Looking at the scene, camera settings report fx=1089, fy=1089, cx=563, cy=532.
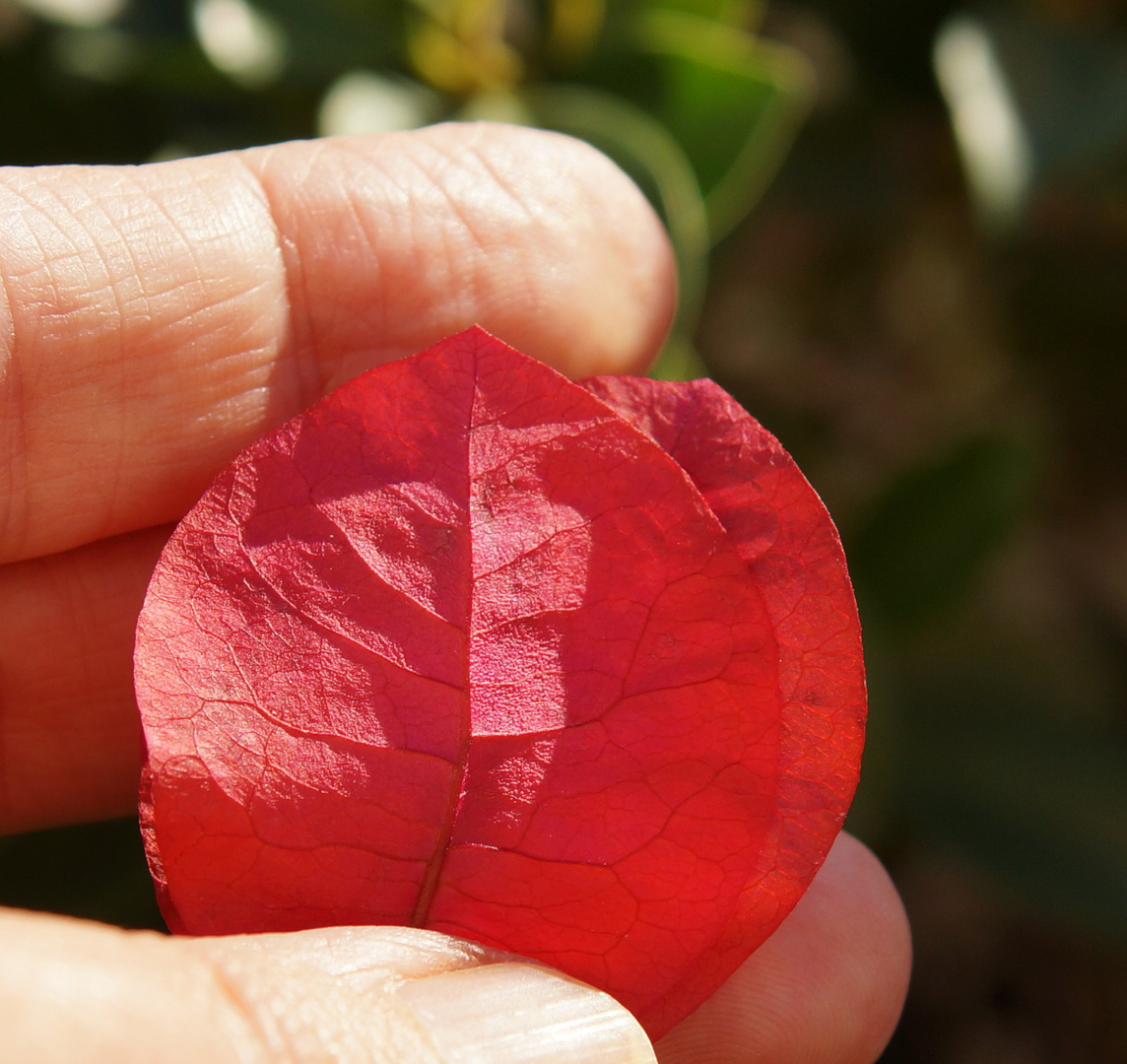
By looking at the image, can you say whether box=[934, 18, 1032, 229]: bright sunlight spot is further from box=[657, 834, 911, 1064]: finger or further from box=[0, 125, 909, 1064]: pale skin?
box=[657, 834, 911, 1064]: finger

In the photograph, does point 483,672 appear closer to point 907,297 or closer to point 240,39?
point 240,39

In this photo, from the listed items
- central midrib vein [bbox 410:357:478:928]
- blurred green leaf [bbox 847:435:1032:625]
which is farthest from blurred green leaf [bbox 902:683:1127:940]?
central midrib vein [bbox 410:357:478:928]

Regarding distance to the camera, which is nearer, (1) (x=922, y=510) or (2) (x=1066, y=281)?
(1) (x=922, y=510)

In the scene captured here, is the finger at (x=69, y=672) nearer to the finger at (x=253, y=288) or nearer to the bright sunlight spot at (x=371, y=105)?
the finger at (x=253, y=288)

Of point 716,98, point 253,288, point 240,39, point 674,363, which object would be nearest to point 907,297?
point 716,98

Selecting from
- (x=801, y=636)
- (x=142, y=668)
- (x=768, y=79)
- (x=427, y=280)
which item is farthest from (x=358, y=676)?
(x=768, y=79)

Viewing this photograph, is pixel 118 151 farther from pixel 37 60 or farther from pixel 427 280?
pixel 427 280
